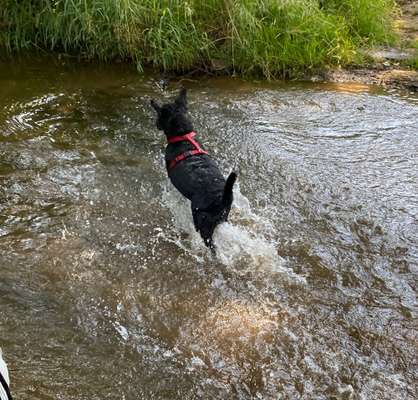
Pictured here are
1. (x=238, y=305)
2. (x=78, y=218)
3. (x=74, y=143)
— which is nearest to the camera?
(x=238, y=305)

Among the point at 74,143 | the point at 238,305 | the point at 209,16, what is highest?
the point at 209,16

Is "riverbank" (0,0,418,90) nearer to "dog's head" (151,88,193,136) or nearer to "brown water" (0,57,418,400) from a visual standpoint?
"brown water" (0,57,418,400)

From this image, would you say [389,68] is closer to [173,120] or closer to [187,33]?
[187,33]

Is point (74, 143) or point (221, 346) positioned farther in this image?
point (74, 143)

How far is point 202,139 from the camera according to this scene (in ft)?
17.9

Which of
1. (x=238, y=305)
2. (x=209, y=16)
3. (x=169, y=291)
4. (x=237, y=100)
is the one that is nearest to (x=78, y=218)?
(x=169, y=291)

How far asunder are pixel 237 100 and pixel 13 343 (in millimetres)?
4204

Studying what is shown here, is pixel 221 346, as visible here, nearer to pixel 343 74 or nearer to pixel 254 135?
pixel 254 135

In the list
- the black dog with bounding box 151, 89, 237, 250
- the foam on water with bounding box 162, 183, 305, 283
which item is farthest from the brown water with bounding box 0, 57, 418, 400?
the black dog with bounding box 151, 89, 237, 250

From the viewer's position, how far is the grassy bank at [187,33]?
6672 mm

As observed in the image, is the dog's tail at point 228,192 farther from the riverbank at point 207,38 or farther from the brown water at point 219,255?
the riverbank at point 207,38

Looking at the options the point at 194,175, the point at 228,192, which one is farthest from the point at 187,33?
the point at 228,192

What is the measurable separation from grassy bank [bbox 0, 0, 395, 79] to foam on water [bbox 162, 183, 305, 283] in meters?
3.08

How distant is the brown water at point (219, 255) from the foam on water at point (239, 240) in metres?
0.01
